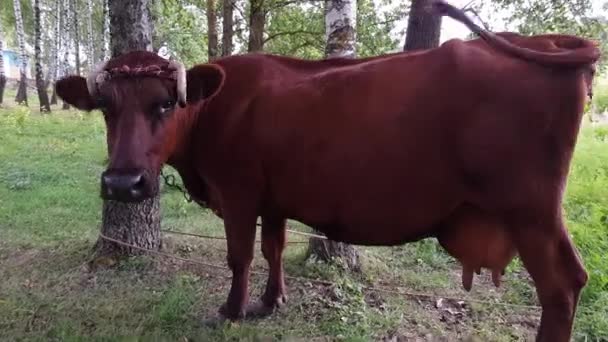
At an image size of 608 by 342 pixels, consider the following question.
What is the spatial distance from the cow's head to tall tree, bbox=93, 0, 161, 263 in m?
1.44

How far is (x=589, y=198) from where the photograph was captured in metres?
7.48

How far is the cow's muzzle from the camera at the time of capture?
323 cm

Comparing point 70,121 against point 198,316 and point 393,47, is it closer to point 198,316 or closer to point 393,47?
point 393,47

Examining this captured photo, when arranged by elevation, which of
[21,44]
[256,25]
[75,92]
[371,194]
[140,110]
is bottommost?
[371,194]

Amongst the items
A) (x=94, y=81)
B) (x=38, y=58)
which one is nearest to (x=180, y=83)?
(x=94, y=81)

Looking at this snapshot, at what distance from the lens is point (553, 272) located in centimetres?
309

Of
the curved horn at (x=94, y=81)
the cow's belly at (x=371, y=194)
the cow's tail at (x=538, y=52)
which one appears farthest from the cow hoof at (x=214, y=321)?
the cow's tail at (x=538, y=52)

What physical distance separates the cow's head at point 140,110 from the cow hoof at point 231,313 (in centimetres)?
130

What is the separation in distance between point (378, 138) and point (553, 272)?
4.02 feet

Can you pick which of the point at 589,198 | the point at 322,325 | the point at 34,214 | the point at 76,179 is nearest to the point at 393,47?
the point at 589,198

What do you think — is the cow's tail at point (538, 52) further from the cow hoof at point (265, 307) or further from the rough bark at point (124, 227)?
the rough bark at point (124, 227)

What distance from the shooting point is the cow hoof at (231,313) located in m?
4.30

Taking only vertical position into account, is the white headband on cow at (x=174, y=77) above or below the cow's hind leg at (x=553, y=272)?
above

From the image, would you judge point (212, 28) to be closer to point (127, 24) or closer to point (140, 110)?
point (127, 24)
